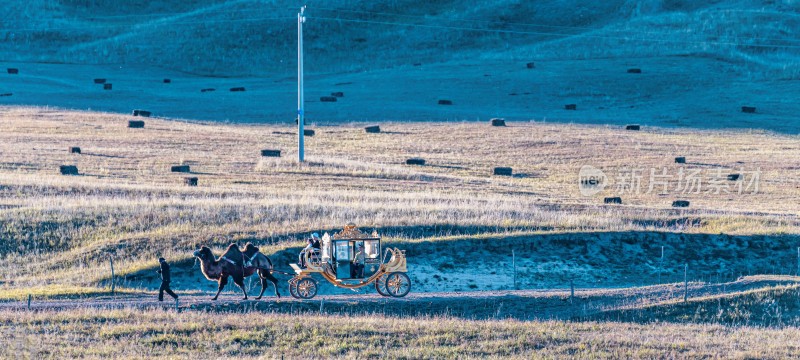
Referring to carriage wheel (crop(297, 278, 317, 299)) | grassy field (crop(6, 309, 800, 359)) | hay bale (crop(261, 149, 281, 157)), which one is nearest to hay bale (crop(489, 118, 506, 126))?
hay bale (crop(261, 149, 281, 157))

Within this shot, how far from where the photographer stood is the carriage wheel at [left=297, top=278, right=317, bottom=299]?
23.0 metres

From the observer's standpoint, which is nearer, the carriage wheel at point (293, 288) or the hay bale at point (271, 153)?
the carriage wheel at point (293, 288)

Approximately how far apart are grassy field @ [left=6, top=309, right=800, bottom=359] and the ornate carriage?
3.35ft

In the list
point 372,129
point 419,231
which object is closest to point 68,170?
point 419,231

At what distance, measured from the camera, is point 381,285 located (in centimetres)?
2350

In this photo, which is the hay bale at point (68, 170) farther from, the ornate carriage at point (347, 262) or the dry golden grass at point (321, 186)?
the ornate carriage at point (347, 262)

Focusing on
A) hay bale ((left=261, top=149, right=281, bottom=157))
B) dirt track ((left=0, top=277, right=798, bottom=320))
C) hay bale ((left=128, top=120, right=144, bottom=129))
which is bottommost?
dirt track ((left=0, top=277, right=798, bottom=320))

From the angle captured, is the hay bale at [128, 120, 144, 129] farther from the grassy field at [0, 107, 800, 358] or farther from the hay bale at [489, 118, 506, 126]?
the hay bale at [489, 118, 506, 126]

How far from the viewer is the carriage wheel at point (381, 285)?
2334 cm

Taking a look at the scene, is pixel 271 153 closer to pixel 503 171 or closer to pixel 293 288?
pixel 503 171

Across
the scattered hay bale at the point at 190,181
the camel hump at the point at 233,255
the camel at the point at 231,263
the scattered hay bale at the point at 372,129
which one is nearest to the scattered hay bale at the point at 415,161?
the scattered hay bale at the point at 372,129

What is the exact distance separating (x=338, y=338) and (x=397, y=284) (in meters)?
4.01

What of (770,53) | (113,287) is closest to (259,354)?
(113,287)

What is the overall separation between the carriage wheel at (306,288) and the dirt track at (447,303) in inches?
5.4
